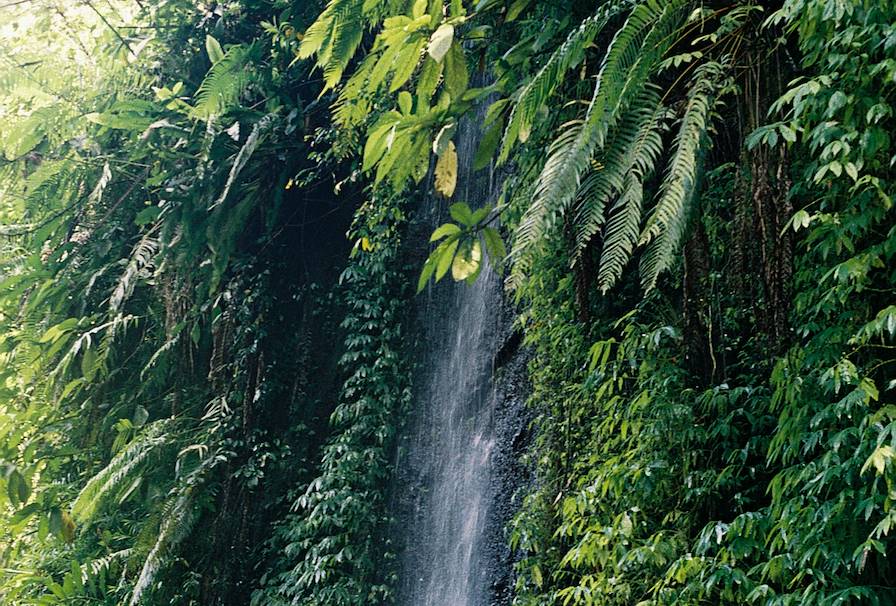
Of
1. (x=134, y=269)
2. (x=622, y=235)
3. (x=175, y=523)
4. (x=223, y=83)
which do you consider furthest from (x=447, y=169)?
(x=134, y=269)

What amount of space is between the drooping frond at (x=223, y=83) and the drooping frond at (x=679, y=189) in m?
3.77

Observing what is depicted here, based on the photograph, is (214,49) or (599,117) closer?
(599,117)

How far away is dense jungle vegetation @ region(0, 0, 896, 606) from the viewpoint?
2.96 metres

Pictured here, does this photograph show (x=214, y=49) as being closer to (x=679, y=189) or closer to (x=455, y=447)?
(x=455, y=447)

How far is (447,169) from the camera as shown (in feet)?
11.7

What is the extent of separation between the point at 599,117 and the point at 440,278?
0.95 meters

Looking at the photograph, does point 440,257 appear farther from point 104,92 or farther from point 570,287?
point 104,92

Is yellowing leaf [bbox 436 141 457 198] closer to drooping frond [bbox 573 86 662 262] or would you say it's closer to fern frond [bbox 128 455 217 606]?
drooping frond [bbox 573 86 662 262]

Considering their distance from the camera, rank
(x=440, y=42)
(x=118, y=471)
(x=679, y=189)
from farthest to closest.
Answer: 1. (x=118, y=471)
2. (x=440, y=42)
3. (x=679, y=189)

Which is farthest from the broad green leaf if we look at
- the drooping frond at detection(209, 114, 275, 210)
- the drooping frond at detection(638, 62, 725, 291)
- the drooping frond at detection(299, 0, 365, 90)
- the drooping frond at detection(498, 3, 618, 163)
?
the drooping frond at detection(638, 62, 725, 291)

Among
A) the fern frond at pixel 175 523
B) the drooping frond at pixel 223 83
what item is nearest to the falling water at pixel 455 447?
the fern frond at pixel 175 523

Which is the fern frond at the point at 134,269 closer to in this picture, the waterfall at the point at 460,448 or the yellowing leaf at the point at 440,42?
the waterfall at the point at 460,448

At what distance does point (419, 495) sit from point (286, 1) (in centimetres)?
378

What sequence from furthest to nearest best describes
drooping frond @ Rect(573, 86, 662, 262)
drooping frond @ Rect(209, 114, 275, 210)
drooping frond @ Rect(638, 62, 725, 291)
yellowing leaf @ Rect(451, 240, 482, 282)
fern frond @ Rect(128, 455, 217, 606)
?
1. drooping frond @ Rect(209, 114, 275, 210)
2. fern frond @ Rect(128, 455, 217, 606)
3. yellowing leaf @ Rect(451, 240, 482, 282)
4. drooping frond @ Rect(573, 86, 662, 262)
5. drooping frond @ Rect(638, 62, 725, 291)
